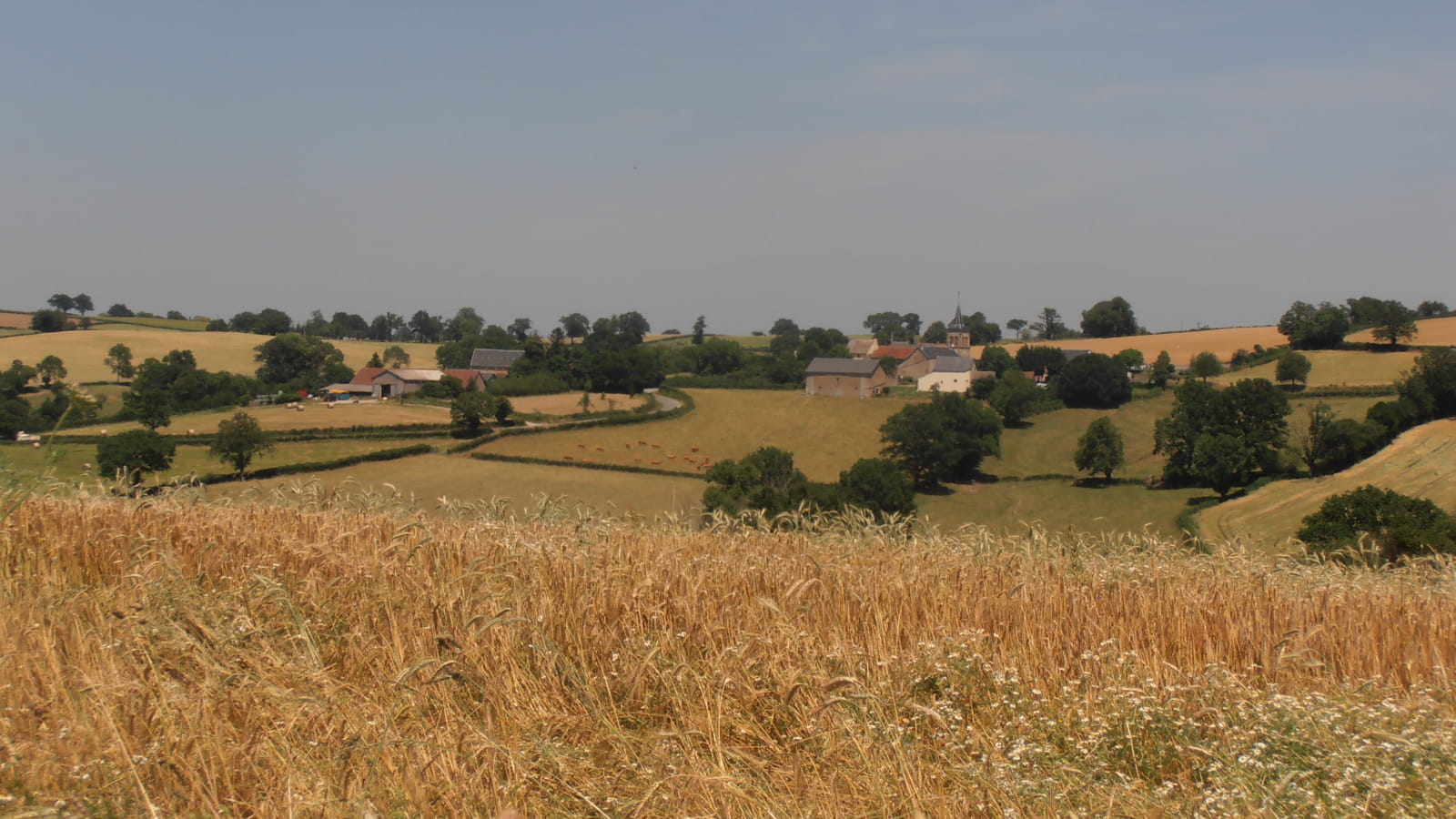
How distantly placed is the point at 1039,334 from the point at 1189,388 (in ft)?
395

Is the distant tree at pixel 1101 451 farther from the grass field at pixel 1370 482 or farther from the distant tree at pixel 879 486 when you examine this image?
the distant tree at pixel 879 486

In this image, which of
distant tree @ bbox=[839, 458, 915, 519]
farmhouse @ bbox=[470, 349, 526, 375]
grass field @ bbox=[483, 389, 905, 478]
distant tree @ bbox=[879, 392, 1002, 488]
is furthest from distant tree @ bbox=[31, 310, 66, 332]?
Answer: distant tree @ bbox=[839, 458, 915, 519]

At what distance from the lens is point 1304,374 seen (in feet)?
269

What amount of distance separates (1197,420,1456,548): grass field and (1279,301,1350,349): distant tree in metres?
43.0

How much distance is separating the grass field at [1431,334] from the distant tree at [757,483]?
72811mm

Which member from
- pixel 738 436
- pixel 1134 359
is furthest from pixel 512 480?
pixel 1134 359

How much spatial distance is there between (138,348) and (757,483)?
10111 centimetres

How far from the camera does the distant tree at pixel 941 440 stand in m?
66.4

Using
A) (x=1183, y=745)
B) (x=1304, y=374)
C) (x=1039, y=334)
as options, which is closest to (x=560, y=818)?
(x=1183, y=745)

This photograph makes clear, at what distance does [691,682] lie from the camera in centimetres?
415

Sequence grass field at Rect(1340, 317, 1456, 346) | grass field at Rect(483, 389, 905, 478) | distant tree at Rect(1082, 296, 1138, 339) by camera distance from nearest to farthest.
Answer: grass field at Rect(483, 389, 905, 478) < grass field at Rect(1340, 317, 1456, 346) < distant tree at Rect(1082, 296, 1138, 339)

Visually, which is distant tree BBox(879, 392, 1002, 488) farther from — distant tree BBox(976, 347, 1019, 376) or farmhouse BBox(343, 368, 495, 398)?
farmhouse BBox(343, 368, 495, 398)

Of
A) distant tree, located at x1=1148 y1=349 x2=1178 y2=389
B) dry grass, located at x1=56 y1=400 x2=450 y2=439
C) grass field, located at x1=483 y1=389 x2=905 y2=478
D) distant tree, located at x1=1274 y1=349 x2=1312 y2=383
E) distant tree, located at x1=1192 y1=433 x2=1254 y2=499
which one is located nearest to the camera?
distant tree, located at x1=1192 y1=433 x2=1254 y2=499

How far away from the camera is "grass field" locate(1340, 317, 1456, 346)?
293 ft
